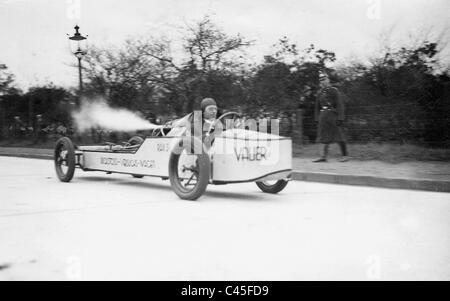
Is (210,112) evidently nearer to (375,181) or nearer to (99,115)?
(375,181)

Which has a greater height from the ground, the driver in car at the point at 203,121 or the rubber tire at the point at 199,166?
the driver in car at the point at 203,121

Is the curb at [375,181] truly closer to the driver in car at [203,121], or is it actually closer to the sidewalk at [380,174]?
the sidewalk at [380,174]

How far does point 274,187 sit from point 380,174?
94.3 inches

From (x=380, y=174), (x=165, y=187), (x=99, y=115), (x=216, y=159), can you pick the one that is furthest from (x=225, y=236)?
(x=99, y=115)

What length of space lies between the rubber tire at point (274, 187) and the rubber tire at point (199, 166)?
Answer: 1365 millimetres

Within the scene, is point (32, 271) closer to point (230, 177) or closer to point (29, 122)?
point (230, 177)

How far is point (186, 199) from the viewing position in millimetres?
6344

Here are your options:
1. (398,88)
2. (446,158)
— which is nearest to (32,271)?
(446,158)

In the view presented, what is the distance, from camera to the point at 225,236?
164 inches

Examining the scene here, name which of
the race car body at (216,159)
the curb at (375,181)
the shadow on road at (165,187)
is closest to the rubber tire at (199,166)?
the race car body at (216,159)

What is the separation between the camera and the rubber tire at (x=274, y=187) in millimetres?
7061

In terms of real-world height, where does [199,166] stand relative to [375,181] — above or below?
above

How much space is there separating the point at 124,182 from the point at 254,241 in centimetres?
518
